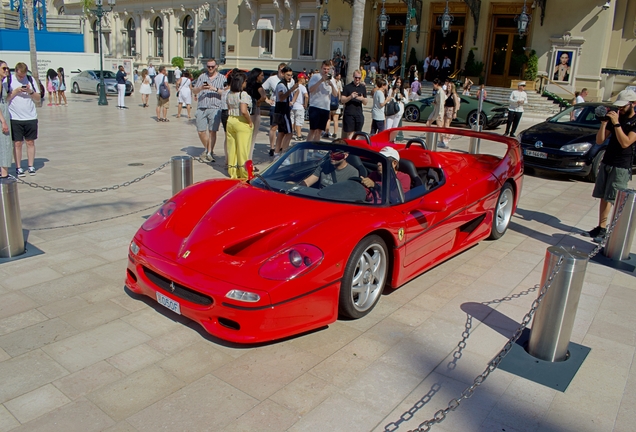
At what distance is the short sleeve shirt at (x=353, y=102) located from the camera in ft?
35.4

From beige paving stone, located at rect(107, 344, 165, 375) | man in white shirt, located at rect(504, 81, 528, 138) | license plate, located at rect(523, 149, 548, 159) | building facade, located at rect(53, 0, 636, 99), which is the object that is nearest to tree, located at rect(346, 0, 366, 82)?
building facade, located at rect(53, 0, 636, 99)

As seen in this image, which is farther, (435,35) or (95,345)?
(435,35)

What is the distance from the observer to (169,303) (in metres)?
3.99

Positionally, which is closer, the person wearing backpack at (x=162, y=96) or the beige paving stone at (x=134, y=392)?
the beige paving stone at (x=134, y=392)

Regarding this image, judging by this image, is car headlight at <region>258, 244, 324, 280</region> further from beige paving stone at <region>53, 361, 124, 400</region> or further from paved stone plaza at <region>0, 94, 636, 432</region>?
beige paving stone at <region>53, 361, 124, 400</region>

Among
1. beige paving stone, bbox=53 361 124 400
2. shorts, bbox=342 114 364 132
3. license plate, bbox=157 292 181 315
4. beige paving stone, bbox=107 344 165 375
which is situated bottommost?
beige paving stone, bbox=53 361 124 400

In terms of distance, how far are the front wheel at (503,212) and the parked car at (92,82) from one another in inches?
1017

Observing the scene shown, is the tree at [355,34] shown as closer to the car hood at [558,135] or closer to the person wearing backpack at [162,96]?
the car hood at [558,135]

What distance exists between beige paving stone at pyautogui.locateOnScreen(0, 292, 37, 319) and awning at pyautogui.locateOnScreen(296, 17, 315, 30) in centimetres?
3382

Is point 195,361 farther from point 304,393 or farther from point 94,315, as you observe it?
point 94,315

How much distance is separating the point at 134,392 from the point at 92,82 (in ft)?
94.1

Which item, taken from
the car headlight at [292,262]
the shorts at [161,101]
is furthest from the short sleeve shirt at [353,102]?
the shorts at [161,101]

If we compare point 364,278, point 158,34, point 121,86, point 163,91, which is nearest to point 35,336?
point 364,278

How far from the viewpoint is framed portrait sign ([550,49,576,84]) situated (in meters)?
26.9
